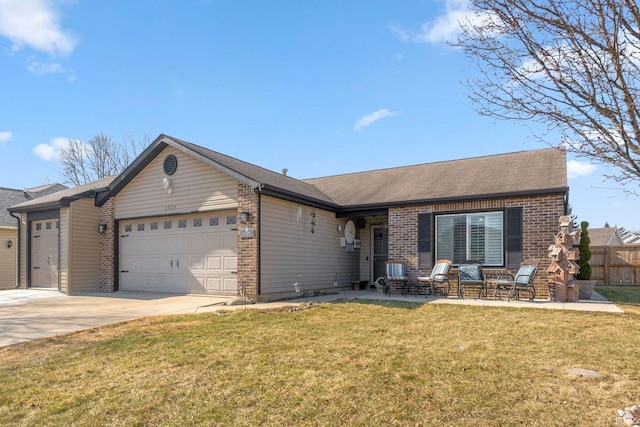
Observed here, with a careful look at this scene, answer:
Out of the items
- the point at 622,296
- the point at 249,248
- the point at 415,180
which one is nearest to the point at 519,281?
the point at 622,296

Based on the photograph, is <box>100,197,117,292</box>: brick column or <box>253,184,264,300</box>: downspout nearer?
<box>253,184,264,300</box>: downspout

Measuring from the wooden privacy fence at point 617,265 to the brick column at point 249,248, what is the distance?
13785mm

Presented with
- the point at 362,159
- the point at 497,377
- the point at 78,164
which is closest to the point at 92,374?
the point at 497,377

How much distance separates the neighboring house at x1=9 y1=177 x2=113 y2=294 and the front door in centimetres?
897

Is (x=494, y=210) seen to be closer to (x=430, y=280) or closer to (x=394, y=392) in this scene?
(x=430, y=280)

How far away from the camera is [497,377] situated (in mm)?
4070

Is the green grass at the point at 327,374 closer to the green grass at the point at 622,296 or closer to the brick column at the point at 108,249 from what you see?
the green grass at the point at 622,296

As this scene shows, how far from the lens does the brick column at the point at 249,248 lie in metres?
9.70

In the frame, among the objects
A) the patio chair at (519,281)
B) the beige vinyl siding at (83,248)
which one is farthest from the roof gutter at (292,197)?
the beige vinyl siding at (83,248)

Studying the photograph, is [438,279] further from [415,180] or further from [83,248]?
[83,248]

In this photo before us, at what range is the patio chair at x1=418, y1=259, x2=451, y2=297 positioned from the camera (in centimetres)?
1049

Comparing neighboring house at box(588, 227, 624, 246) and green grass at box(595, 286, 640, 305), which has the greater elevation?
neighboring house at box(588, 227, 624, 246)

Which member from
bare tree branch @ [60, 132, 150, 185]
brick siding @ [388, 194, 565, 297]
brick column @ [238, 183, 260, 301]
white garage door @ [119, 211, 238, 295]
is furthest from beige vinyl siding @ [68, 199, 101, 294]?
bare tree branch @ [60, 132, 150, 185]

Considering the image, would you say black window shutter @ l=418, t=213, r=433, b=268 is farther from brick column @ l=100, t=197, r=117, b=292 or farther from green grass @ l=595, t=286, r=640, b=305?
brick column @ l=100, t=197, r=117, b=292
